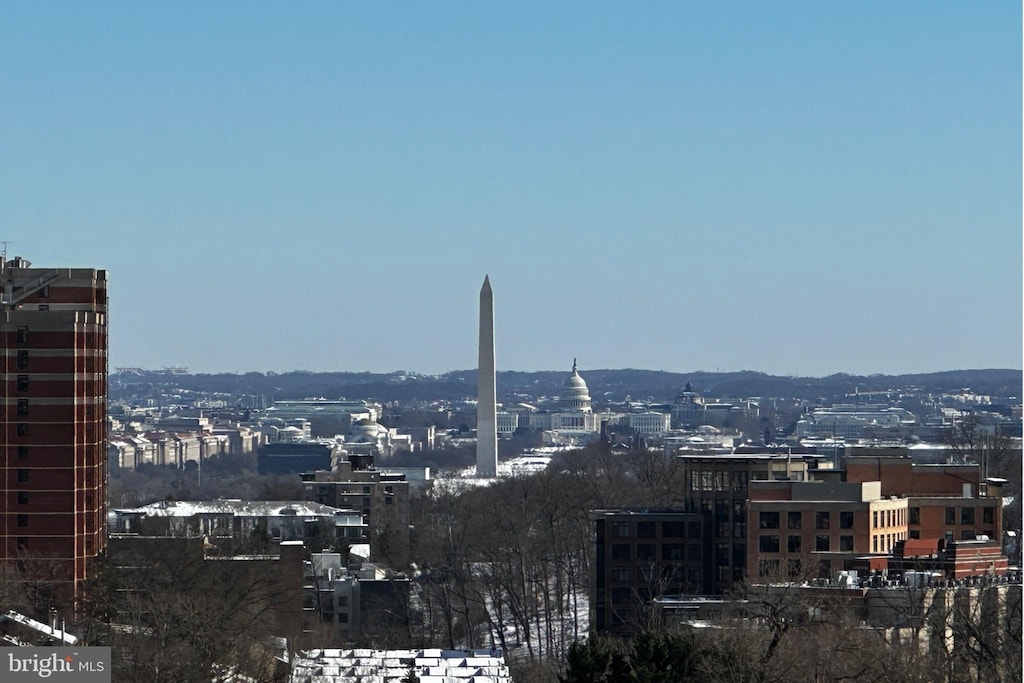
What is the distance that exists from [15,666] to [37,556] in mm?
31082

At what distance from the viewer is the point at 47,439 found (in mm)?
67750

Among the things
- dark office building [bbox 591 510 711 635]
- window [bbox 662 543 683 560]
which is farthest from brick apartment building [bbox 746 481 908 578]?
window [bbox 662 543 683 560]

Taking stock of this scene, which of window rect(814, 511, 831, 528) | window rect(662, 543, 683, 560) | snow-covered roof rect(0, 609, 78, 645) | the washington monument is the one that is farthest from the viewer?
the washington monument

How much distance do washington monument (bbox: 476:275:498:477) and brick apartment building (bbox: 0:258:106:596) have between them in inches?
3867

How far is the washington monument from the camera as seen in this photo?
167500mm

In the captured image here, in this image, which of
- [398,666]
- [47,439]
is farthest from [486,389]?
[398,666]

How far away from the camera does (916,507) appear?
64.0 metres

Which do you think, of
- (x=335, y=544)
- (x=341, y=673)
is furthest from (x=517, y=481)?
→ (x=341, y=673)

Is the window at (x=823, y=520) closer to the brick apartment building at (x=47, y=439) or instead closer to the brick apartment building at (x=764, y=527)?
the brick apartment building at (x=764, y=527)

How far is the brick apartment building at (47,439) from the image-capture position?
67.4 meters

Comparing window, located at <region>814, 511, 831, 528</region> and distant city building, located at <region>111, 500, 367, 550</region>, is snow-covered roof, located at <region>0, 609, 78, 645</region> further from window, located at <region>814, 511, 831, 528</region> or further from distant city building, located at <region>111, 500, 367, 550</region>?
distant city building, located at <region>111, 500, 367, 550</region>

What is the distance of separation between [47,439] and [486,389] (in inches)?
4114

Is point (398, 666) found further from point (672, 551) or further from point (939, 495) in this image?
point (939, 495)

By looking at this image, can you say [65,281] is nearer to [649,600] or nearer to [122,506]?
[649,600]
